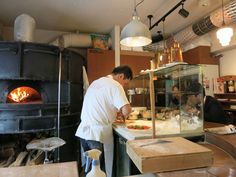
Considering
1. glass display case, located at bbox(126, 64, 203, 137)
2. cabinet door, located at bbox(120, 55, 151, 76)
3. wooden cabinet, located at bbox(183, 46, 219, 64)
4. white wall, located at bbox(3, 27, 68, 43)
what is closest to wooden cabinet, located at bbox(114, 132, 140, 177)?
glass display case, located at bbox(126, 64, 203, 137)

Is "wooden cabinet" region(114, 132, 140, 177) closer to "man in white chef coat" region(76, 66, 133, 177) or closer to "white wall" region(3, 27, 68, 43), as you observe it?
"man in white chef coat" region(76, 66, 133, 177)

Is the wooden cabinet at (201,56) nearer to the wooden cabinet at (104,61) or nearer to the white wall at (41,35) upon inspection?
the wooden cabinet at (104,61)

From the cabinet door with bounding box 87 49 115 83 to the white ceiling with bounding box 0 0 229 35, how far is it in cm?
53

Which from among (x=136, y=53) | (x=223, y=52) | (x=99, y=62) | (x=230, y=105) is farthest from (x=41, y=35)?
(x=230, y=105)

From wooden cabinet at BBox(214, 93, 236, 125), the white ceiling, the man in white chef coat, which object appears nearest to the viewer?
the man in white chef coat

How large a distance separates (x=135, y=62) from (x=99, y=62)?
742 millimetres

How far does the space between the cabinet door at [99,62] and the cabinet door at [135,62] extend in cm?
24

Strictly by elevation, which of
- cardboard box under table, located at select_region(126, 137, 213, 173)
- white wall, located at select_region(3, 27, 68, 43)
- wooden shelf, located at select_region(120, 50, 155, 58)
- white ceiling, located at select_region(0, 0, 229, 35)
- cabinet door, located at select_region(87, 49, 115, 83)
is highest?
white ceiling, located at select_region(0, 0, 229, 35)

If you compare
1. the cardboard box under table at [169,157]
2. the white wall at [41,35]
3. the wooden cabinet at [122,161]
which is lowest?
the wooden cabinet at [122,161]

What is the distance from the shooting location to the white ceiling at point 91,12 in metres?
2.90

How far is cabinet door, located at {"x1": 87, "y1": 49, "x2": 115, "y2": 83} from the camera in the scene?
12.3 feet

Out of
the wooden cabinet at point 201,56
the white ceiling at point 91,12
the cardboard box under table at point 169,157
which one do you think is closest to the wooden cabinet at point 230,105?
the wooden cabinet at point 201,56

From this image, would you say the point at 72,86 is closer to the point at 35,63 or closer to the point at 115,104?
the point at 35,63

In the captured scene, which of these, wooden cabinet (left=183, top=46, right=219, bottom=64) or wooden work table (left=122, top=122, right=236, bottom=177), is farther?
wooden cabinet (left=183, top=46, right=219, bottom=64)
